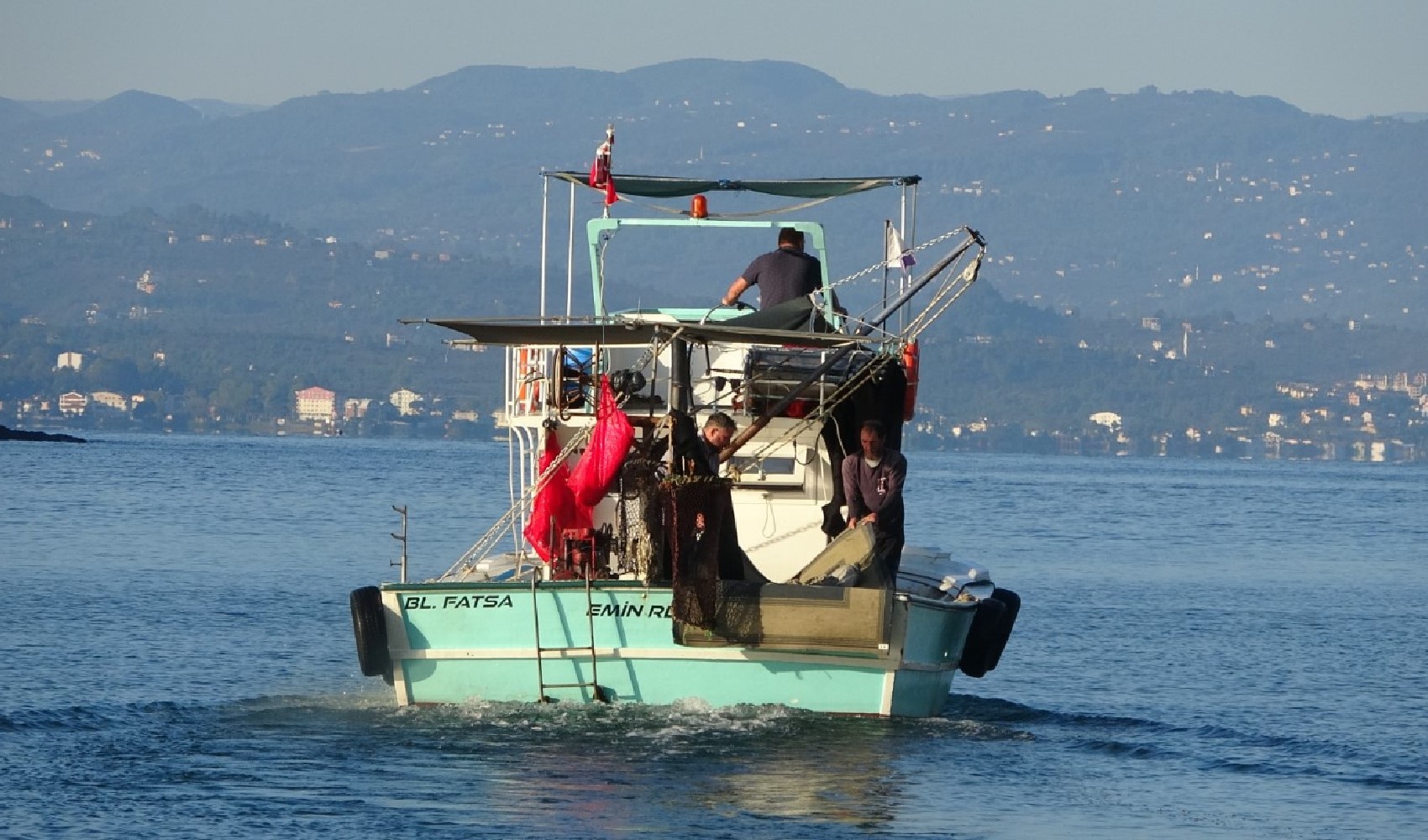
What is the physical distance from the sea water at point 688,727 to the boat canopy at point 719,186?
493cm

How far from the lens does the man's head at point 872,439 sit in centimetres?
1845

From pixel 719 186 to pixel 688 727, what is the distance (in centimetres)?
636

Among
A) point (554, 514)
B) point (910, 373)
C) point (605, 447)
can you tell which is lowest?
point (554, 514)

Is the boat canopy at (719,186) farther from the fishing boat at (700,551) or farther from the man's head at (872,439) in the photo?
the man's head at (872,439)

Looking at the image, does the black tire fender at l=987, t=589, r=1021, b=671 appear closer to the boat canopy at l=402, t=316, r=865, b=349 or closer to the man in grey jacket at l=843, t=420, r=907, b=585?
the man in grey jacket at l=843, t=420, r=907, b=585

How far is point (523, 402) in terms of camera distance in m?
21.2

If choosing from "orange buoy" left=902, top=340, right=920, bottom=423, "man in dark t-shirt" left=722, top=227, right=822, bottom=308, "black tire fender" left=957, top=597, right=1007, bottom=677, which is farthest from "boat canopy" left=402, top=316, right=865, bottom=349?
"black tire fender" left=957, top=597, right=1007, bottom=677

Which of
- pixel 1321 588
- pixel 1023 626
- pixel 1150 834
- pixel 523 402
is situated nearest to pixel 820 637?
pixel 1150 834

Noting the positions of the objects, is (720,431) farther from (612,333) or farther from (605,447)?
(612,333)

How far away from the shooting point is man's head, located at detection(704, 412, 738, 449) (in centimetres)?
1806

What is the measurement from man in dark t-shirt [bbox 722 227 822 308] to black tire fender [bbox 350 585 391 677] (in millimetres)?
4383

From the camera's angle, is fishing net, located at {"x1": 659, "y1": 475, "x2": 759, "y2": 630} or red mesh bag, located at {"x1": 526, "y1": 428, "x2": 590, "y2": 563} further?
red mesh bag, located at {"x1": 526, "y1": 428, "x2": 590, "y2": 563}

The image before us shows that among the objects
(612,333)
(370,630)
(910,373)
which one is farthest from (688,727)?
(910,373)

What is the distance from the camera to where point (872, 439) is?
18.5 m
